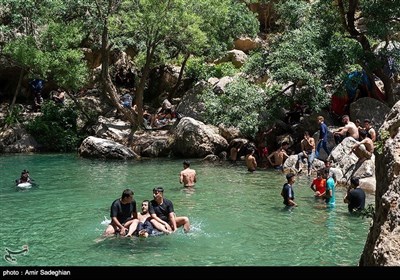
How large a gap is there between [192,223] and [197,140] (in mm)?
12275

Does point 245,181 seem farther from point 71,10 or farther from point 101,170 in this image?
point 71,10

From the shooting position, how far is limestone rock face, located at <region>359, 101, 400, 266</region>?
16.6 feet

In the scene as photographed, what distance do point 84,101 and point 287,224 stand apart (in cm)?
2132

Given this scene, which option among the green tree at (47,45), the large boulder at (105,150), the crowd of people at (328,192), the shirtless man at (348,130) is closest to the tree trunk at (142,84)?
the green tree at (47,45)

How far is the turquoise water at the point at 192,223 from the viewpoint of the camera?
10227mm

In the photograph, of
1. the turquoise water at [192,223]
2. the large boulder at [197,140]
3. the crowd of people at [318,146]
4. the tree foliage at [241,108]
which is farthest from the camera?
the large boulder at [197,140]

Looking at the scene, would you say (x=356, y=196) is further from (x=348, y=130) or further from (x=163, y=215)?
(x=348, y=130)

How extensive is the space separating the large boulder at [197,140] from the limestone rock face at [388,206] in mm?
19194

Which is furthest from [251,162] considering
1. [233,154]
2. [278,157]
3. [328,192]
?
[328,192]

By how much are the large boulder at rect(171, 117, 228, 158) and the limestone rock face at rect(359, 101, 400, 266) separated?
1919 cm

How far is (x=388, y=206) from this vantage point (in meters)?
5.27

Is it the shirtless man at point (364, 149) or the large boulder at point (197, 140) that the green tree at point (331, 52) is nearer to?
the large boulder at point (197, 140)

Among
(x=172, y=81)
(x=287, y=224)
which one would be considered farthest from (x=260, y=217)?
(x=172, y=81)

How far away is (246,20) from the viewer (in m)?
31.5
